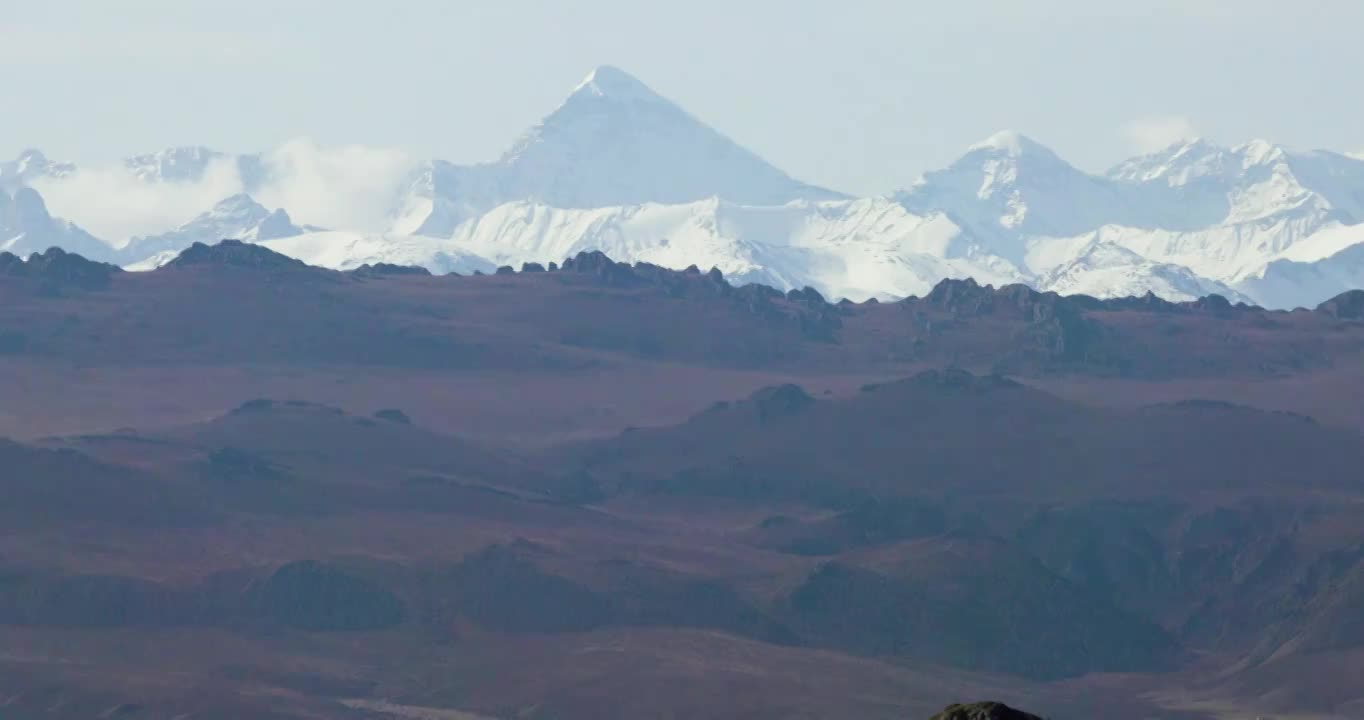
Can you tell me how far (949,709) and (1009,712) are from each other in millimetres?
1754

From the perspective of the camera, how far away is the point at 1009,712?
70.6m

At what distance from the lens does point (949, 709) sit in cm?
7194
